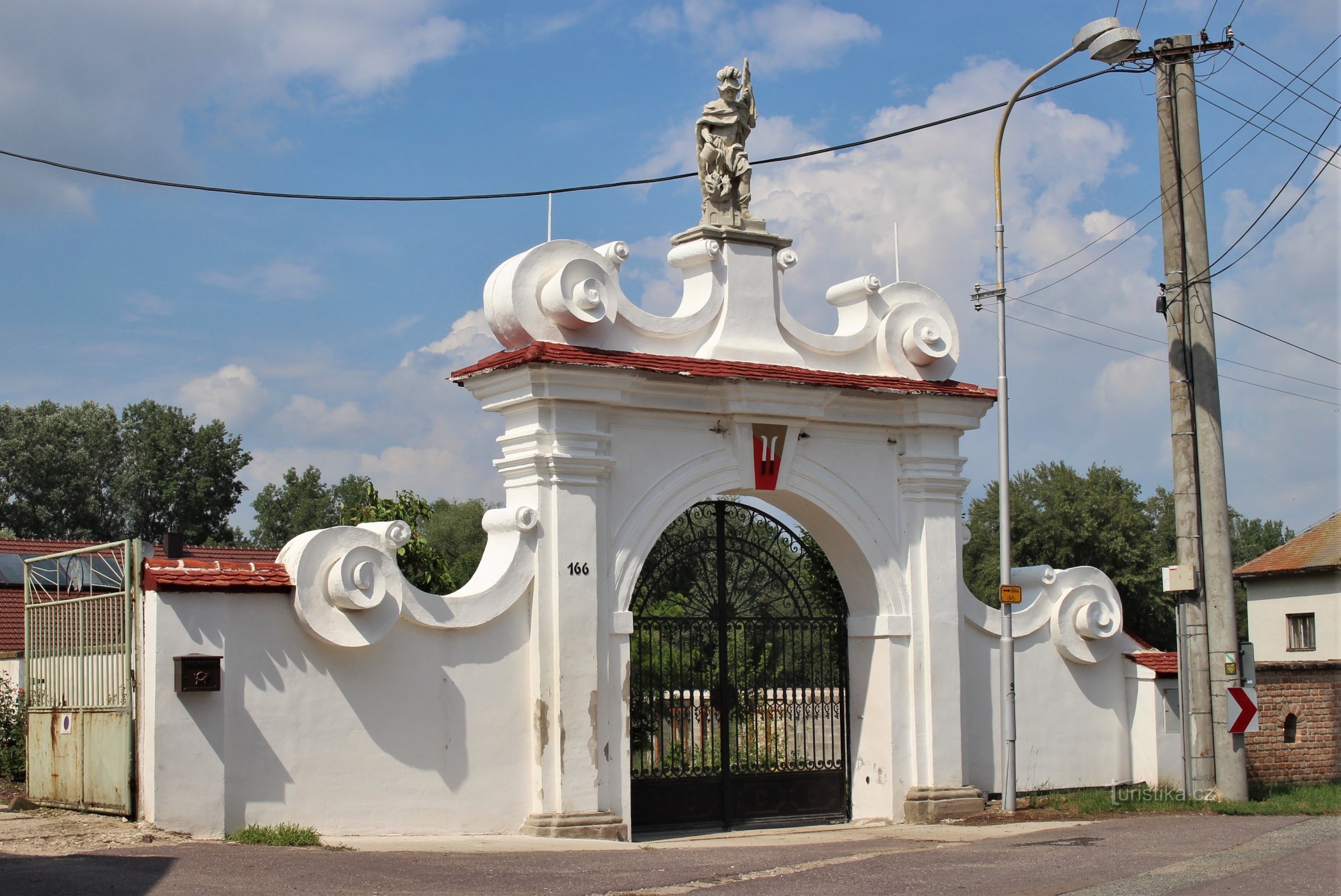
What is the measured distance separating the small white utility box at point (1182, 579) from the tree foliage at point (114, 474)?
39.0m

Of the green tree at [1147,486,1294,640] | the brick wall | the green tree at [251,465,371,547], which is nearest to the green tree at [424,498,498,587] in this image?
the green tree at [251,465,371,547]

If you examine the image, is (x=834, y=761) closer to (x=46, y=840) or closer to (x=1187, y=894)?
(x=1187, y=894)

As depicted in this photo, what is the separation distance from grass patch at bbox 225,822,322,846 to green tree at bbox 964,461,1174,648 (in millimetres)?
32717

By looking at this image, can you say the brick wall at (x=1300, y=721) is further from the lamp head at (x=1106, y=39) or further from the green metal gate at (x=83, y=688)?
the green metal gate at (x=83, y=688)

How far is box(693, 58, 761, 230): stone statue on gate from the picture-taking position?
14.8 m

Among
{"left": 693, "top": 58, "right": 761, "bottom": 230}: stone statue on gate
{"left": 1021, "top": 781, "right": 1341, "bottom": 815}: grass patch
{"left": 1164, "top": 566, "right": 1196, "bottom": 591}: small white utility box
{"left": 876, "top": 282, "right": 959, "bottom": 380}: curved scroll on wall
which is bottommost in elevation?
{"left": 1021, "top": 781, "right": 1341, "bottom": 815}: grass patch

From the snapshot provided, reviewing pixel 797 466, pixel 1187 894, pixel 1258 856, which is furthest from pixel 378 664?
pixel 1258 856

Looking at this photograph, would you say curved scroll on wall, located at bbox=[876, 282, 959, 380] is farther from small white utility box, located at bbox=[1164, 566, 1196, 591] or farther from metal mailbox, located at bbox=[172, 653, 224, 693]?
metal mailbox, located at bbox=[172, 653, 224, 693]

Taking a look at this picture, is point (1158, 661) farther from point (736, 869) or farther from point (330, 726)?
point (330, 726)

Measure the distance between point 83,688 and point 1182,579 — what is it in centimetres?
1090

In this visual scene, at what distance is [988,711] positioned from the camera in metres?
15.8

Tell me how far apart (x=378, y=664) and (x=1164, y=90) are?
10507mm

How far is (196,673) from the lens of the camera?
11336 millimetres

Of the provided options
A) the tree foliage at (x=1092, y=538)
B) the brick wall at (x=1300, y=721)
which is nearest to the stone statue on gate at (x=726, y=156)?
the brick wall at (x=1300, y=721)
